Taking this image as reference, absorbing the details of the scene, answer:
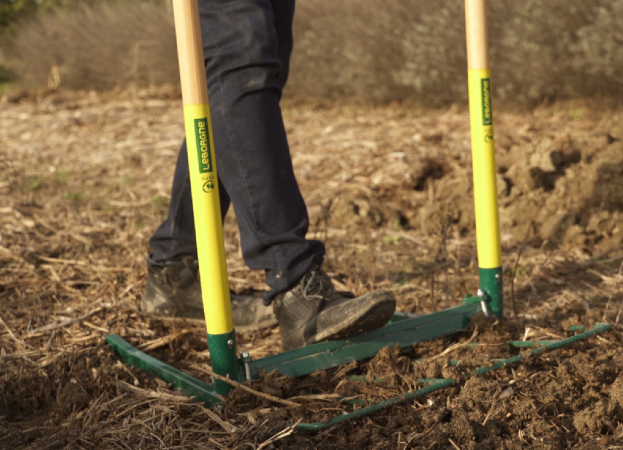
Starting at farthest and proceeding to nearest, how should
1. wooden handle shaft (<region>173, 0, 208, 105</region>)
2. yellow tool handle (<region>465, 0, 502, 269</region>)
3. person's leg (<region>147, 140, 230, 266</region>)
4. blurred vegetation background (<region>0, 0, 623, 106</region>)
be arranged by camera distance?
blurred vegetation background (<region>0, 0, 623, 106</region>) < person's leg (<region>147, 140, 230, 266</region>) < yellow tool handle (<region>465, 0, 502, 269</region>) < wooden handle shaft (<region>173, 0, 208, 105</region>)

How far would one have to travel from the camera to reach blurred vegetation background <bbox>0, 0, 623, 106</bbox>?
490cm

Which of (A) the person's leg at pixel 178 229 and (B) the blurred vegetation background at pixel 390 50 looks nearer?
(A) the person's leg at pixel 178 229

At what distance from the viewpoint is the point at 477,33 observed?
1953mm

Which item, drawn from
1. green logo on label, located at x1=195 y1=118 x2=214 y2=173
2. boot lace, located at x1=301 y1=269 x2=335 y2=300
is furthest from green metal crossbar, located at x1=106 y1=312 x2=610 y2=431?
green logo on label, located at x1=195 y1=118 x2=214 y2=173

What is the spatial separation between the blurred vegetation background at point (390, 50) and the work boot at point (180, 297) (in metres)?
3.41

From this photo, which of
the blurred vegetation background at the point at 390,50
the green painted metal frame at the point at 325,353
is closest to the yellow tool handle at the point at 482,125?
the green painted metal frame at the point at 325,353

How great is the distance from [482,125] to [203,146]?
0.85 m

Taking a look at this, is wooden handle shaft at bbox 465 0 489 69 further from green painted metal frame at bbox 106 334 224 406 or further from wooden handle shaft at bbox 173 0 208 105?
green painted metal frame at bbox 106 334 224 406

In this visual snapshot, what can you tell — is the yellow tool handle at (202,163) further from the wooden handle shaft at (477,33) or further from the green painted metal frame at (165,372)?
the wooden handle shaft at (477,33)

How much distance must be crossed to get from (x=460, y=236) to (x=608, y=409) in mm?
1816

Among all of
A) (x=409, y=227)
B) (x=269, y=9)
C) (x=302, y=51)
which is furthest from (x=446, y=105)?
(x=269, y=9)

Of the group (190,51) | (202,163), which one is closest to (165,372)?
(202,163)

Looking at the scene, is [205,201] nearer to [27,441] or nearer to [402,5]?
[27,441]

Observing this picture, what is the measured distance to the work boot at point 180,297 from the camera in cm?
238
